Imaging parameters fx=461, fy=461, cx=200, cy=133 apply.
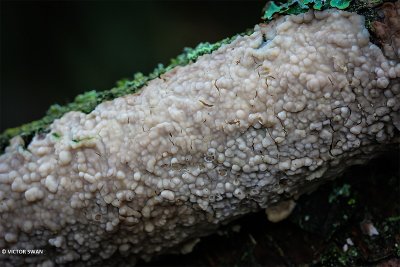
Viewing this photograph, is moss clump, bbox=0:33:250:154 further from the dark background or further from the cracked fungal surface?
the dark background

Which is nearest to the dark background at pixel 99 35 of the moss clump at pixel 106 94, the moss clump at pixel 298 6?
the moss clump at pixel 106 94

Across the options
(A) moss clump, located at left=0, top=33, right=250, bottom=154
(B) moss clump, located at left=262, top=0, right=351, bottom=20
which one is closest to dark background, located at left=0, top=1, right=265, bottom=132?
(A) moss clump, located at left=0, top=33, right=250, bottom=154

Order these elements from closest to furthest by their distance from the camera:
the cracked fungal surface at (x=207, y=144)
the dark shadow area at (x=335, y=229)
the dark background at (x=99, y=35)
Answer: the cracked fungal surface at (x=207, y=144) < the dark shadow area at (x=335, y=229) < the dark background at (x=99, y=35)

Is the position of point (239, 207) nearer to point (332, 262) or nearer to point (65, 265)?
point (332, 262)

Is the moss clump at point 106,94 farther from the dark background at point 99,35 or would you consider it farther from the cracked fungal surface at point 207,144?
the dark background at point 99,35

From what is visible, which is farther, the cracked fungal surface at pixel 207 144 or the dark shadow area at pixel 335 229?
the dark shadow area at pixel 335 229

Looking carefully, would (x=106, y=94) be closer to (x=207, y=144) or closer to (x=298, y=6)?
(x=207, y=144)
